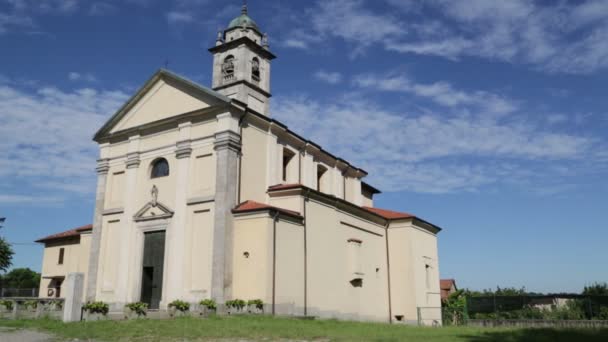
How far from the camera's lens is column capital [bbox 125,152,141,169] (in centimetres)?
2600

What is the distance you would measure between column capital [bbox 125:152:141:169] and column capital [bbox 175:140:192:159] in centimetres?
291

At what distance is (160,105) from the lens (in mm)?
26219

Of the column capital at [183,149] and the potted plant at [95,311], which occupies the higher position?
the column capital at [183,149]

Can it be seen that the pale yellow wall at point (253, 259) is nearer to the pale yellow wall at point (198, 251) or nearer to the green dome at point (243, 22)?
the pale yellow wall at point (198, 251)

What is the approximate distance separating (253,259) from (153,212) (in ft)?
21.1

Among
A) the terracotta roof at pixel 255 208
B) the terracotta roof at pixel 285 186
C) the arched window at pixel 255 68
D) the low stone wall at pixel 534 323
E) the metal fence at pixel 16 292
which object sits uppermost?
the arched window at pixel 255 68

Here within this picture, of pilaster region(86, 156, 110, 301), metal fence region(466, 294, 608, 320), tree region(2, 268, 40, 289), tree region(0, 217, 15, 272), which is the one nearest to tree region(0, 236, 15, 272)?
tree region(0, 217, 15, 272)

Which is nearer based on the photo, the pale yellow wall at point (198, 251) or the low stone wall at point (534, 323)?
the pale yellow wall at point (198, 251)

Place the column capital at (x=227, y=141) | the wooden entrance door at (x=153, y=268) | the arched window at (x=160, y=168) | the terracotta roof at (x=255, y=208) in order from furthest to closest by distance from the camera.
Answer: the arched window at (x=160, y=168) < the wooden entrance door at (x=153, y=268) < the column capital at (x=227, y=141) < the terracotta roof at (x=255, y=208)

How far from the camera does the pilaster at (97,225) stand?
25.5 meters

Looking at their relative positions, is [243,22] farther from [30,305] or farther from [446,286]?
[446,286]

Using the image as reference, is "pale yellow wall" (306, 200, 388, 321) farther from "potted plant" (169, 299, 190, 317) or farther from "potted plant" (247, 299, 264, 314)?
"potted plant" (169, 299, 190, 317)

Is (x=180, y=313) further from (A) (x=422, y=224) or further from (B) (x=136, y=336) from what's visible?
(A) (x=422, y=224)

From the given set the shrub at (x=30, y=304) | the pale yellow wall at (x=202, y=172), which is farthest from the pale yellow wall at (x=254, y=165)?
the shrub at (x=30, y=304)
